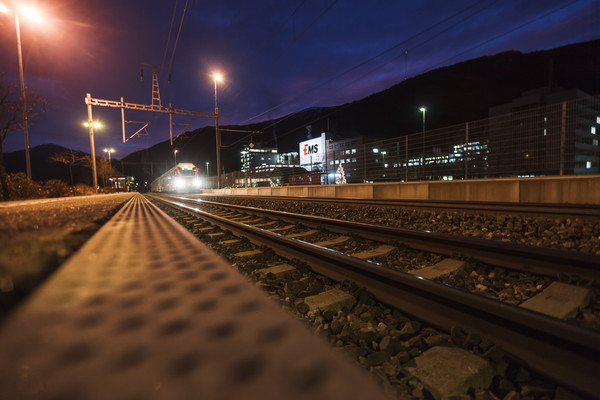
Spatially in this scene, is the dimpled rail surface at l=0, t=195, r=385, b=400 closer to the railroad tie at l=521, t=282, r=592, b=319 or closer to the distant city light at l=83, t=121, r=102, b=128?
the railroad tie at l=521, t=282, r=592, b=319

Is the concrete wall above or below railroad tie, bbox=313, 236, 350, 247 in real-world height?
above

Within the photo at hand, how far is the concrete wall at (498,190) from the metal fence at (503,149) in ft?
2.34

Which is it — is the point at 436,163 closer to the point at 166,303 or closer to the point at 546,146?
the point at 546,146

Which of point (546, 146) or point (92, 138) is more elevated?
point (92, 138)

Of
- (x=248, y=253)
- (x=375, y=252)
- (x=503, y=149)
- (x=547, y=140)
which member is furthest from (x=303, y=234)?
(x=503, y=149)

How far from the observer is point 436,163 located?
9.43 metres

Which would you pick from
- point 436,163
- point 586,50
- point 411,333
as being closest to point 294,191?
point 436,163

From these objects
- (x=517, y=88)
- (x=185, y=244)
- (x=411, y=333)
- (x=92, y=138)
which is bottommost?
(x=411, y=333)

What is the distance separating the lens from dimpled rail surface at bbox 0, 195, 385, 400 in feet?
2.50

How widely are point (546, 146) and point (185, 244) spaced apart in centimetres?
912

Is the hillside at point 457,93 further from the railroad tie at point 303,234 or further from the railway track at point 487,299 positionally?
the railway track at point 487,299

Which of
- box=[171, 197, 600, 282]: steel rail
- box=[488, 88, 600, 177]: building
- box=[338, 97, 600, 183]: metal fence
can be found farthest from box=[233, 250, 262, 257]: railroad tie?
box=[488, 88, 600, 177]: building

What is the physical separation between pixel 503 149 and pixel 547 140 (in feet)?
3.62

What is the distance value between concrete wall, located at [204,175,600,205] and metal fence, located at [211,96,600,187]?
2.34ft
